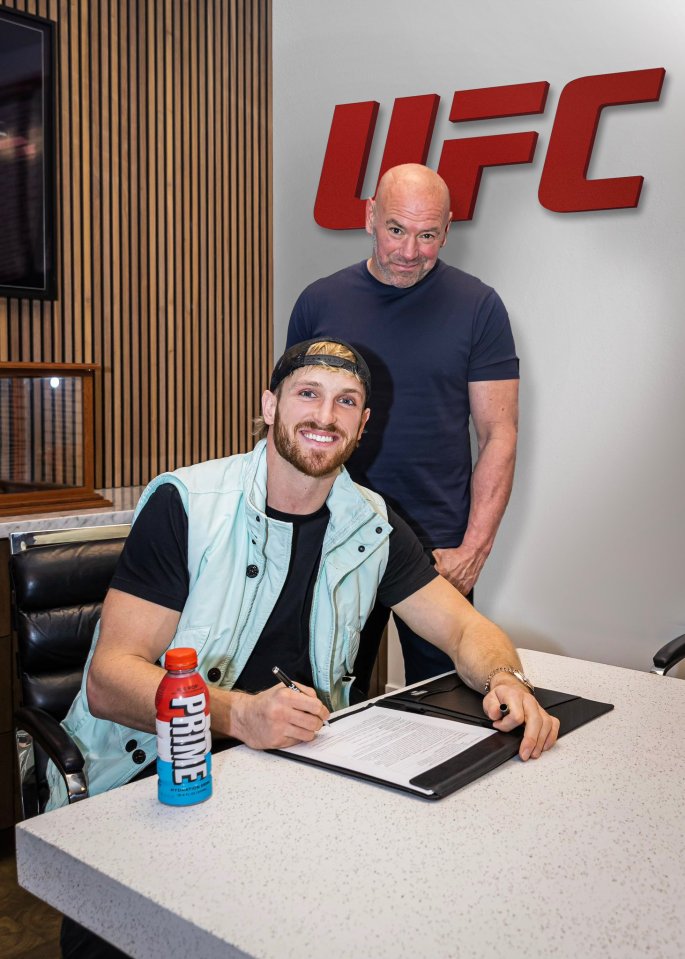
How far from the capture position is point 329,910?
3.41ft

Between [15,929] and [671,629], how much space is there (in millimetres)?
2420

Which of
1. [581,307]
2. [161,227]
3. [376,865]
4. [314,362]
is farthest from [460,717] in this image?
[161,227]

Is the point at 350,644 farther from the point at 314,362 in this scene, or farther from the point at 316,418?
the point at 314,362

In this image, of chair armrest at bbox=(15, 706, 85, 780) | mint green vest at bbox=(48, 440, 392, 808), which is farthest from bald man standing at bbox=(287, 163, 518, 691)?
chair armrest at bbox=(15, 706, 85, 780)

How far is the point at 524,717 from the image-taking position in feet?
5.24

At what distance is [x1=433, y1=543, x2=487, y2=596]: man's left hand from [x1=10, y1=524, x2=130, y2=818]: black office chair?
3.29 feet

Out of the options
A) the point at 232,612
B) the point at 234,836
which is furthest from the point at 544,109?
the point at 234,836

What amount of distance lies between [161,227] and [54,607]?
8.09ft

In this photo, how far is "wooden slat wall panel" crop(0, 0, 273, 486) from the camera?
145 inches

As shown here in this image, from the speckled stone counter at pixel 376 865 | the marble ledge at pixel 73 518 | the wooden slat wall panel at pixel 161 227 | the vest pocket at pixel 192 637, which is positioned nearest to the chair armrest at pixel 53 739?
the vest pocket at pixel 192 637

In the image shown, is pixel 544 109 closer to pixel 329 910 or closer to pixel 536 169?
pixel 536 169

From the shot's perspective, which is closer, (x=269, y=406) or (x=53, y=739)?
(x=53, y=739)

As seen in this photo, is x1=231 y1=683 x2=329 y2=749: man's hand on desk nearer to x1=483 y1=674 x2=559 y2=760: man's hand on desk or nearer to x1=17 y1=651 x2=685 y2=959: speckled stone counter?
x1=17 y1=651 x2=685 y2=959: speckled stone counter

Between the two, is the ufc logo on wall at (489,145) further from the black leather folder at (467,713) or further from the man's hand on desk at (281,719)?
the man's hand on desk at (281,719)
